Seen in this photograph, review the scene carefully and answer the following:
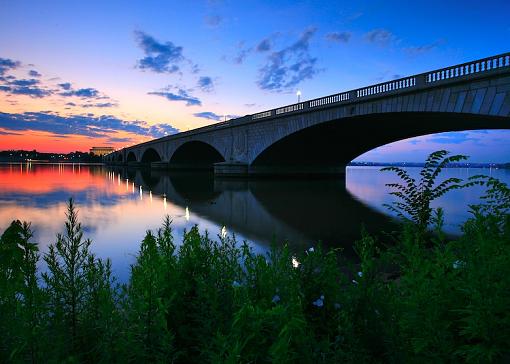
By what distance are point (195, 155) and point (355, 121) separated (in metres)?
51.8

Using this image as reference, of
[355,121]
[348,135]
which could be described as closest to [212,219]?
[355,121]

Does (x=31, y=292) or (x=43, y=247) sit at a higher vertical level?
(x=31, y=292)

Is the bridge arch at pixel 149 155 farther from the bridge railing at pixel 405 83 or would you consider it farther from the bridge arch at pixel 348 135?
the bridge railing at pixel 405 83

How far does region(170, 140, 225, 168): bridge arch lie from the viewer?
68.3 m

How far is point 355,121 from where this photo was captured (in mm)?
29953

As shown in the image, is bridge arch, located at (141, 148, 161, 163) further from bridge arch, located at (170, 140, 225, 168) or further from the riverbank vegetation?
the riverbank vegetation

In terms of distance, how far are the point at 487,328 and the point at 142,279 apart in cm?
252

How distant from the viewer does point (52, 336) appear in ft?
8.38

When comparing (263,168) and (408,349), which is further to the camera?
(263,168)

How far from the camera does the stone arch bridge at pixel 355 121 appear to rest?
728 inches

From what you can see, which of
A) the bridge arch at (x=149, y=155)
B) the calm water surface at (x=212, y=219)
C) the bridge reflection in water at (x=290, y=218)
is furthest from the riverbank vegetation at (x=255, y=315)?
the bridge arch at (x=149, y=155)

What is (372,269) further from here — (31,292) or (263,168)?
(263,168)

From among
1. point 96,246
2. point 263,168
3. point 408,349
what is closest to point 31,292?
point 408,349

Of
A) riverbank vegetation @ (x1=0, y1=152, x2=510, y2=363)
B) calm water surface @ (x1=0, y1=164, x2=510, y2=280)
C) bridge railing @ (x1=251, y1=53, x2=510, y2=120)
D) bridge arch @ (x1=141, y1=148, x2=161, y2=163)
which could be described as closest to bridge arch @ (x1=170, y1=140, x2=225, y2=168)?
bridge arch @ (x1=141, y1=148, x2=161, y2=163)
